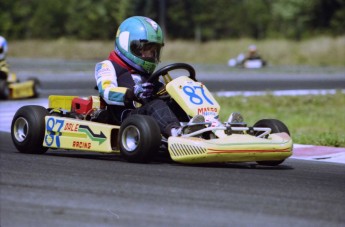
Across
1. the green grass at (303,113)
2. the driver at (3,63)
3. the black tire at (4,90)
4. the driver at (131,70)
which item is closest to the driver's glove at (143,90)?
the driver at (131,70)

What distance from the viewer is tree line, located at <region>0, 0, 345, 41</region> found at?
6023 centimetres

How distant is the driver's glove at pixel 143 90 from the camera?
8.27 metres

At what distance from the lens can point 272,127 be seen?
813cm

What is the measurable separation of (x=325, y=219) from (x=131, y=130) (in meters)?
2.75

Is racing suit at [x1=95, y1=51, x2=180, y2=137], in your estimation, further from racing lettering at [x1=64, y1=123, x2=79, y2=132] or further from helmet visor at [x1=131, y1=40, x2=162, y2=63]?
racing lettering at [x1=64, y1=123, x2=79, y2=132]

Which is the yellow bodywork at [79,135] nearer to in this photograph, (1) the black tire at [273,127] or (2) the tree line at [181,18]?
(1) the black tire at [273,127]

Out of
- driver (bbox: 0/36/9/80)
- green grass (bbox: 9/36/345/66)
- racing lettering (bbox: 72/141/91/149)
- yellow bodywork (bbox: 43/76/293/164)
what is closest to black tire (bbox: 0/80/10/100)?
driver (bbox: 0/36/9/80)

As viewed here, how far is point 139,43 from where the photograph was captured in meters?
8.74

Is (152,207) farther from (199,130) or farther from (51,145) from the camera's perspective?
(51,145)

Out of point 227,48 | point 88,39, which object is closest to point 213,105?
point 227,48

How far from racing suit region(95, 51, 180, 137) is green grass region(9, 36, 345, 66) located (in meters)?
31.9

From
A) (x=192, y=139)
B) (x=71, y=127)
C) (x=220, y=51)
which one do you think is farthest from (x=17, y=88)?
(x=220, y=51)

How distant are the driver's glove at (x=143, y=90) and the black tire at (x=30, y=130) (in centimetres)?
100

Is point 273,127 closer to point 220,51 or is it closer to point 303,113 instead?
point 303,113
